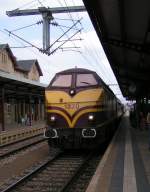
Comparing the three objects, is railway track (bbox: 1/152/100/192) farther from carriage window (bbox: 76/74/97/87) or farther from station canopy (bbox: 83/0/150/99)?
station canopy (bbox: 83/0/150/99)

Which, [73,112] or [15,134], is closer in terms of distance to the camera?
[73,112]

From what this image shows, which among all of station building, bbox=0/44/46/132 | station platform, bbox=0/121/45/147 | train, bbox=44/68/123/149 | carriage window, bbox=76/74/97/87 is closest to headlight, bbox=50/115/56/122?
train, bbox=44/68/123/149

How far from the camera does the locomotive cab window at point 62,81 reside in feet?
53.3

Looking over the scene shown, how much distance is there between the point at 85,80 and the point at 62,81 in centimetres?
81

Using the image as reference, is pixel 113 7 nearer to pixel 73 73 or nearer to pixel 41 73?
pixel 73 73

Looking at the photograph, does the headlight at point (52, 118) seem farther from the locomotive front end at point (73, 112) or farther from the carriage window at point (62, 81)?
the carriage window at point (62, 81)

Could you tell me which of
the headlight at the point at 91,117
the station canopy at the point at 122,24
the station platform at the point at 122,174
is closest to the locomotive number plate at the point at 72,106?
the headlight at the point at 91,117

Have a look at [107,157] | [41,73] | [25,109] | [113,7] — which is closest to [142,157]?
[107,157]

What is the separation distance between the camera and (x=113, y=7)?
1255cm

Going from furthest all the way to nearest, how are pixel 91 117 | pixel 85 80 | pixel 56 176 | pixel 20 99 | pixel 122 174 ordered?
pixel 20 99 < pixel 85 80 < pixel 91 117 < pixel 56 176 < pixel 122 174

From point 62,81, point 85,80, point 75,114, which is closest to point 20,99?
point 62,81

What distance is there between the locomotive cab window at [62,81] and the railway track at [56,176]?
96.0 inches

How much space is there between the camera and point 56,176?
12094 mm

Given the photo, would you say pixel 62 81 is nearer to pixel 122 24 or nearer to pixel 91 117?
pixel 91 117
